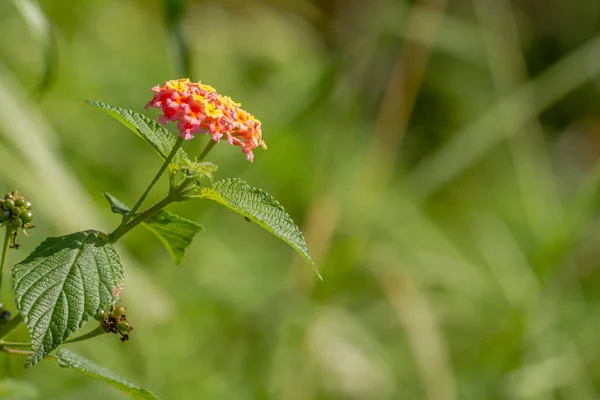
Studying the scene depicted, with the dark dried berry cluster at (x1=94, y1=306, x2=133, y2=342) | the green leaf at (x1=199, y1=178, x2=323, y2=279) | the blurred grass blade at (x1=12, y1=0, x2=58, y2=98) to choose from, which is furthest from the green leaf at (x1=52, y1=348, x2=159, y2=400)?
the blurred grass blade at (x1=12, y1=0, x2=58, y2=98)

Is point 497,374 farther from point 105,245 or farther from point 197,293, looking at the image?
point 105,245

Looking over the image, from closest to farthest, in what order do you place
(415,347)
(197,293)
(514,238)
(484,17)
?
(415,347) → (197,293) → (484,17) → (514,238)

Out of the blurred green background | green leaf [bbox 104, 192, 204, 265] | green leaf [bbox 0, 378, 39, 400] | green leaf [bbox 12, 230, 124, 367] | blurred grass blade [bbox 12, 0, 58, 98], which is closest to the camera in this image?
green leaf [bbox 12, 230, 124, 367]

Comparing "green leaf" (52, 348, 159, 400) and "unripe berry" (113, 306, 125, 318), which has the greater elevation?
"unripe berry" (113, 306, 125, 318)

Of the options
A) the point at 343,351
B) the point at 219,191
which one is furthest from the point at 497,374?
the point at 219,191

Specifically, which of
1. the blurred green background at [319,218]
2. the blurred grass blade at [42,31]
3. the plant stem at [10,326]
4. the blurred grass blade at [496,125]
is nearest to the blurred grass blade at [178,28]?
the blurred green background at [319,218]

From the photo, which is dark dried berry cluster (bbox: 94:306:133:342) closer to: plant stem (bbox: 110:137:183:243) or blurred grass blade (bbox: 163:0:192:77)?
plant stem (bbox: 110:137:183:243)
